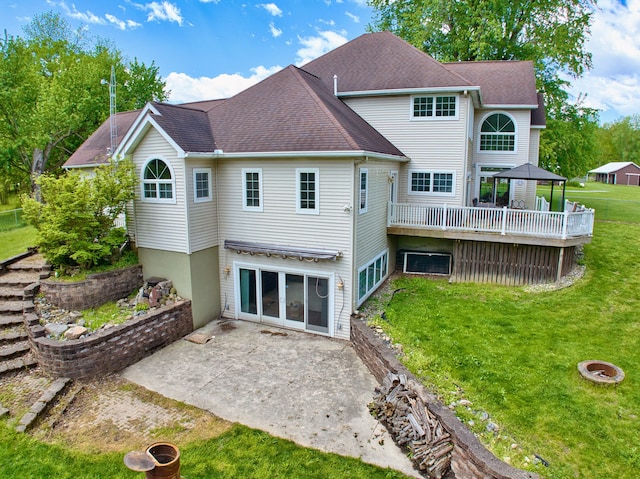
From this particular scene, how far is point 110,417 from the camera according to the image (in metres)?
8.29

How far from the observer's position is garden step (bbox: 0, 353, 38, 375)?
9.55m

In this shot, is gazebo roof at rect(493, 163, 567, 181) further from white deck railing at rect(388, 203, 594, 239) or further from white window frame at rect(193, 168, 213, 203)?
white window frame at rect(193, 168, 213, 203)

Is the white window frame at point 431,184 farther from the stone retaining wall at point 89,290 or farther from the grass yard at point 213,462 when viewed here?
the grass yard at point 213,462

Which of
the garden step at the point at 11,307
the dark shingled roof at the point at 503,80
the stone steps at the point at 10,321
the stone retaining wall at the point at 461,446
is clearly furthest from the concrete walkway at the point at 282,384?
the dark shingled roof at the point at 503,80

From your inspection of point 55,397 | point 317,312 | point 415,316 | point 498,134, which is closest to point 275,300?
point 317,312

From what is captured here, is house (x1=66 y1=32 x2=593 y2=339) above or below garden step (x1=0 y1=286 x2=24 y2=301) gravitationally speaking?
above

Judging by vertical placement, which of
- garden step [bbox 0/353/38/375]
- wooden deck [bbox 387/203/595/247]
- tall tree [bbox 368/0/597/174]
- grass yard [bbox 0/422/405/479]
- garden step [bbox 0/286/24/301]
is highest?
tall tree [bbox 368/0/597/174]

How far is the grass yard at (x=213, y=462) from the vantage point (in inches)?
264

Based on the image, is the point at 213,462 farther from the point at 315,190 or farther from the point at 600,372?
the point at 600,372

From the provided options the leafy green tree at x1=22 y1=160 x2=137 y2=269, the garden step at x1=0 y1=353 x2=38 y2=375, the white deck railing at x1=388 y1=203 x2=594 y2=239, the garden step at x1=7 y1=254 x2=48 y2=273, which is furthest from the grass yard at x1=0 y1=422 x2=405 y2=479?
the white deck railing at x1=388 y1=203 x2=594 y2=239

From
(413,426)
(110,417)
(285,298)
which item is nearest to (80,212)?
(110,417)

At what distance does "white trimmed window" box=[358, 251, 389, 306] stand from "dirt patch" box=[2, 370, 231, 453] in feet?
18.9

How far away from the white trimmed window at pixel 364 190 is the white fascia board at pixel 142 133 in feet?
16.6

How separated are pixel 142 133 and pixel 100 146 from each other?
289 inches
